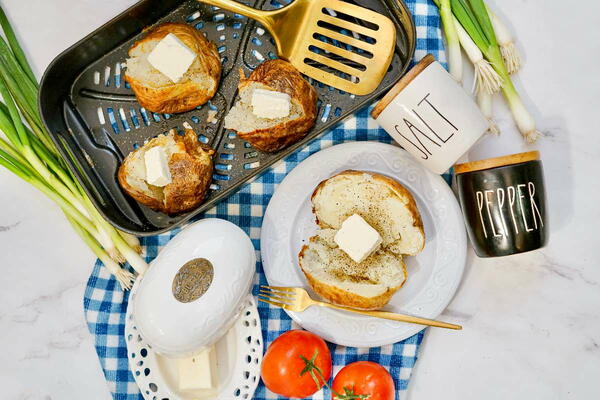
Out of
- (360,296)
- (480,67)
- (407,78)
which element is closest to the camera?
(407,78)

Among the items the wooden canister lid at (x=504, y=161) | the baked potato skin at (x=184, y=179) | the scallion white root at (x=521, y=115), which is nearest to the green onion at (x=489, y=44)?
the scallion white root at (x=521, y=115)

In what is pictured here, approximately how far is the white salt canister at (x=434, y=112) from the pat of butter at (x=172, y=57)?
23.2 inches

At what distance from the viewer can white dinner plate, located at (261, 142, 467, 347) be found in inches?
65.2

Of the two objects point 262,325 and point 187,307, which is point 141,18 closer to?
point 187,307

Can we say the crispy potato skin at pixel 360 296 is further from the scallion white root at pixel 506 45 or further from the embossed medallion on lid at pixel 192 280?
the scallion white root at pixel 506 45

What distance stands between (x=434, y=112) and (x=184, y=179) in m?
0.75

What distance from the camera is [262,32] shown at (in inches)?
68.2

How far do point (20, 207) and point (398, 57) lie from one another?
1.36m

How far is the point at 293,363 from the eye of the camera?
5.20ft

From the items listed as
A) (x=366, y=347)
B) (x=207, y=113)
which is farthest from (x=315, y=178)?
(x=366, y=347)

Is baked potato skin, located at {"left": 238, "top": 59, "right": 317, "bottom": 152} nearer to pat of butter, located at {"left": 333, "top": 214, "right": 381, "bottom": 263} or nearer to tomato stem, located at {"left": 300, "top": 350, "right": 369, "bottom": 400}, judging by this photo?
pat of butter, located at {"left": 333, "top": 214, "right": 381, "bottom": 263}

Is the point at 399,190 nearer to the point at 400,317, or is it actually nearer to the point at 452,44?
the point at 400,317

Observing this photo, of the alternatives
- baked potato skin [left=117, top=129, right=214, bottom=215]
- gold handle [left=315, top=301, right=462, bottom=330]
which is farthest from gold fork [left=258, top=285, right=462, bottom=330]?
baked potato skin [left=117, top=129, right=214, bottom=215]

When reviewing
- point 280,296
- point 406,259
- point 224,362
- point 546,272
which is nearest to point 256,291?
point 280,296
